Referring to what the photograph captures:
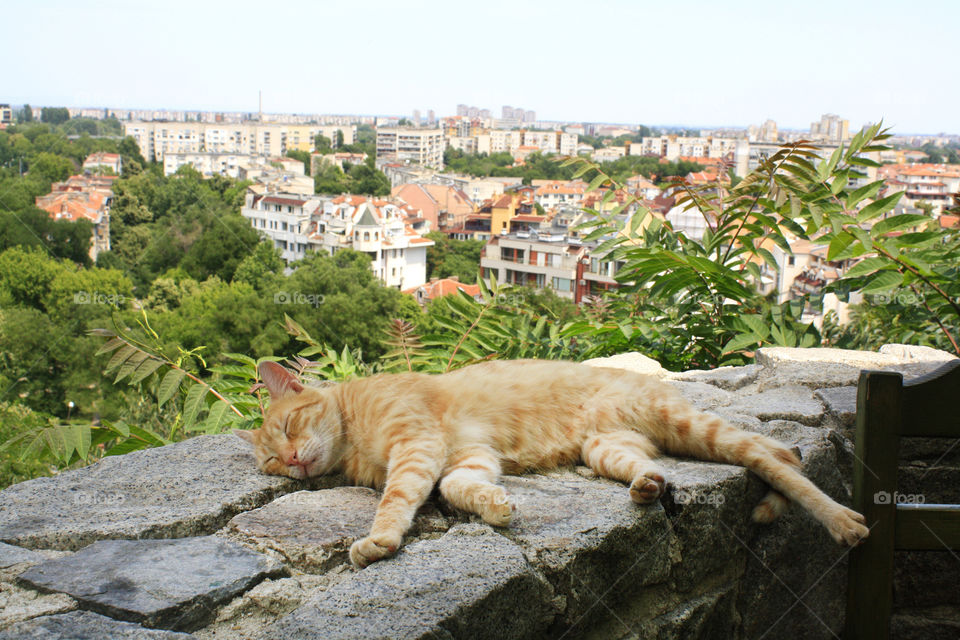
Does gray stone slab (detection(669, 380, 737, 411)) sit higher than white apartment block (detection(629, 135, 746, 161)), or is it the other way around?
white apartment block (detection(629, 135, 746, 161))

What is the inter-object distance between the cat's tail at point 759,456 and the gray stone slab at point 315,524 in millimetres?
748

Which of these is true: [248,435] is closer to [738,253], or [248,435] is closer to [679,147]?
[738,253]

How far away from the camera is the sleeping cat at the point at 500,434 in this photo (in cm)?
180

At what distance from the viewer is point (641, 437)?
6.73 feet

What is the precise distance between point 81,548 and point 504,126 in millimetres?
106249

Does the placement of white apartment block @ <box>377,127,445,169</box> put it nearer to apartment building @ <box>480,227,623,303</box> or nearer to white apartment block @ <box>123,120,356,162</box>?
white apartment block @ <box>123,120,356,162</box>

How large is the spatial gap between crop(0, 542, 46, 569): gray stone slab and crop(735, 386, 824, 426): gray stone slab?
1.99m

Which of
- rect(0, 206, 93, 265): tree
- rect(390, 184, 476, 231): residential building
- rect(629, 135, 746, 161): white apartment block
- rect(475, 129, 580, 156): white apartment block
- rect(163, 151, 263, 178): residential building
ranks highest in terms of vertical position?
rect(475, 129, 580, 156): white apartment block

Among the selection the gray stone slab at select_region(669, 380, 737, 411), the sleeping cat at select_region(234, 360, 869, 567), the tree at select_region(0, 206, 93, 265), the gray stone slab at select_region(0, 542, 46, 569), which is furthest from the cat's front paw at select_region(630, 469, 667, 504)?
the tree at select_region(0, 206, 93, 265)

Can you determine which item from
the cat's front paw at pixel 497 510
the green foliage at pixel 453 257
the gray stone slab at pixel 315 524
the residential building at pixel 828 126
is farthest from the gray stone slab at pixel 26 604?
the green foliage at pixel 453 257

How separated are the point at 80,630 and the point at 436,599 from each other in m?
0.57

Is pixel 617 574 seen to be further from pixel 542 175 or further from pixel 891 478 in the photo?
pixel 542 175

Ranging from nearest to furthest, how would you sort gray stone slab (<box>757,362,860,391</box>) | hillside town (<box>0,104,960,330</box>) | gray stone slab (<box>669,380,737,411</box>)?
gray stone slab (<box>669,380,737,411</box>) < gray stone slab (<box>757,362,860,391</box>) < hillside town (<box>0,104,960,330</box>)

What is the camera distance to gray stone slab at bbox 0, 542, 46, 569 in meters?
1.40
